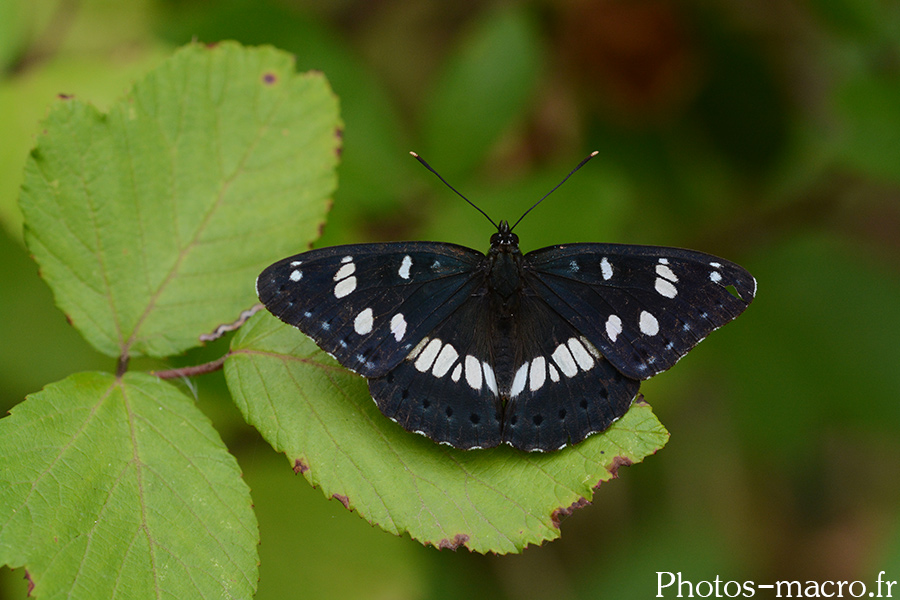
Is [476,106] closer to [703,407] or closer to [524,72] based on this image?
[524,72]

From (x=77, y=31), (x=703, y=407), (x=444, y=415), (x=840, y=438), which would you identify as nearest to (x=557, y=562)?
(x=703, y=407)

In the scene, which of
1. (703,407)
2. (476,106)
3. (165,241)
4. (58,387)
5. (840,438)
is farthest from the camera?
(840,438)

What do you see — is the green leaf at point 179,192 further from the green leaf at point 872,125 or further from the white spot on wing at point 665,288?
the green leaf at point 872,125

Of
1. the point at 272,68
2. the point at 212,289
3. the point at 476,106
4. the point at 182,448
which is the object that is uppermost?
the point at 476,106

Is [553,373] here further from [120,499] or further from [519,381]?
[120,499]

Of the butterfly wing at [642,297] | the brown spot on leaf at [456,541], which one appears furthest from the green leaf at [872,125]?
the brown spot on leaf at [456,541]

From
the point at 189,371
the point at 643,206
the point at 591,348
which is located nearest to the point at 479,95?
the point at 643,206

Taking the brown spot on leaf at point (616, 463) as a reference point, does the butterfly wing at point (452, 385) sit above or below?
above
